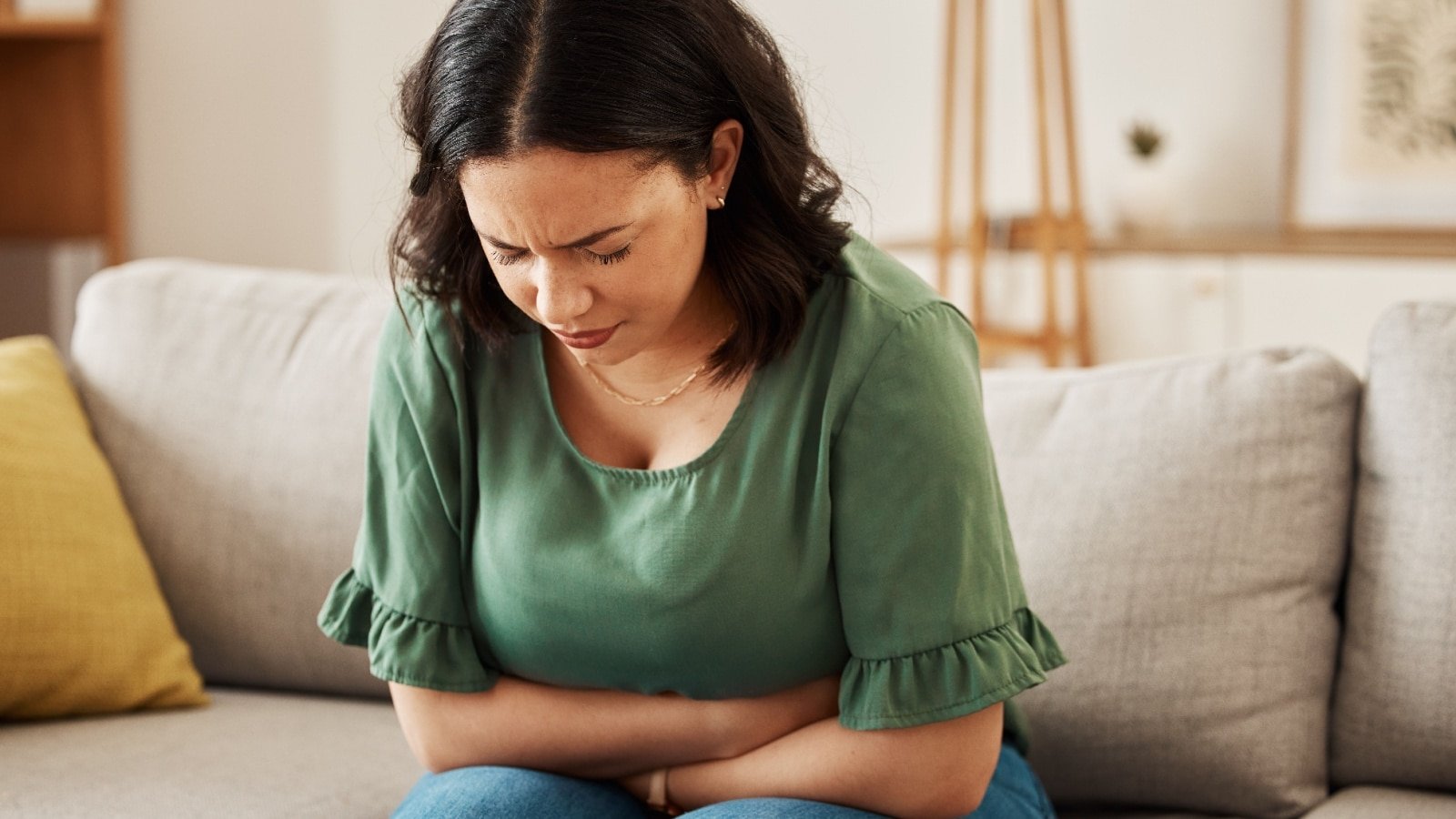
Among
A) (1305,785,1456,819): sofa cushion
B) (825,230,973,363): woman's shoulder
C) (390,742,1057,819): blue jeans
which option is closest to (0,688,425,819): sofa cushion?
(390,742,1057,819): blue jeans

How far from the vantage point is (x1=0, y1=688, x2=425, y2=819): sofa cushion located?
4.41 feet

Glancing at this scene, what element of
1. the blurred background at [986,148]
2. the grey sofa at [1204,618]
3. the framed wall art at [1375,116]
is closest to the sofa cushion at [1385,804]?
the grey sofa at [1204,618]

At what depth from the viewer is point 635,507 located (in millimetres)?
1150

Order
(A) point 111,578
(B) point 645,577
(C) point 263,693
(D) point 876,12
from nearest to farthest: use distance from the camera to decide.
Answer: (B) point 645,577 → (A) point 111,578 → (C) point 263,693 → (D) point 876,12

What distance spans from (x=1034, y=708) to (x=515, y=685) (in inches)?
20.1

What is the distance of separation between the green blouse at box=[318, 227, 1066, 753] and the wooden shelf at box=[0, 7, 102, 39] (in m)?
2.44

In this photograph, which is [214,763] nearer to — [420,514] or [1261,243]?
[420,514]

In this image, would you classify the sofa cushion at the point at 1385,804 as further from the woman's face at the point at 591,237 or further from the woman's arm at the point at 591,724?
the woman's face at the point at 591,237

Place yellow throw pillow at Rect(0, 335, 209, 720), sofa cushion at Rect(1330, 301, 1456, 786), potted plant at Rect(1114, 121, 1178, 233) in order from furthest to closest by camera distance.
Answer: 1. potted plant at Rect(1114, 121, 1178, 233)
2. yellow throw pillow at Rect(0, 335, 209, 720)
3. sofa cushion at Rect(1330, 301, 1456, 786)

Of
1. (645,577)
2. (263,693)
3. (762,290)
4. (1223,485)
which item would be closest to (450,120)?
(762,290)

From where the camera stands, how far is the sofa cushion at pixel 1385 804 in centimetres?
126

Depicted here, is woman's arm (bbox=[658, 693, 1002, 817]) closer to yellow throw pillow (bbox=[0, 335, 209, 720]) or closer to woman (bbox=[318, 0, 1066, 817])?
woman (bbox=[318, 0, 1066, 817])

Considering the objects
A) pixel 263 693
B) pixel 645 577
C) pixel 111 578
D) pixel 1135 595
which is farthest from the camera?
pixel 263 693

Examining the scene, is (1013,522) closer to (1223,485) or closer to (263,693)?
(1223,485)
